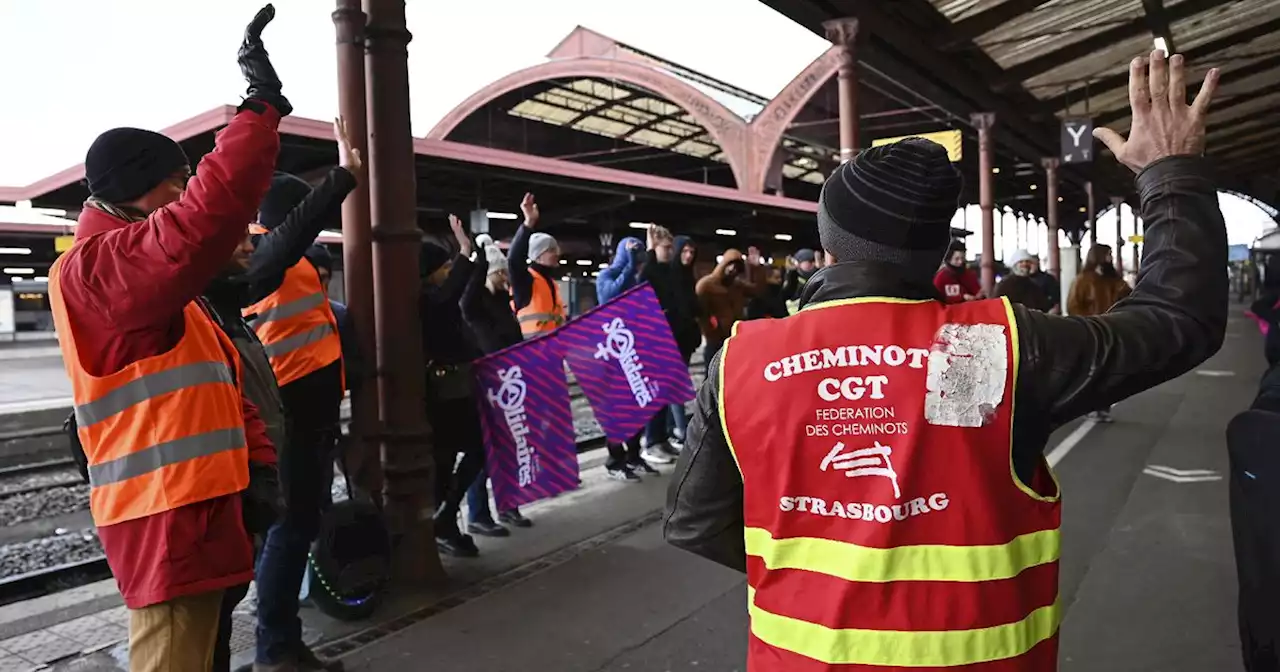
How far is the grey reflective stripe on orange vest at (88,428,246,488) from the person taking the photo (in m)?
2.23

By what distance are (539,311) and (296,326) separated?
326cm

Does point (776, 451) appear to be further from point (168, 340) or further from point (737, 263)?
point (737, 263)

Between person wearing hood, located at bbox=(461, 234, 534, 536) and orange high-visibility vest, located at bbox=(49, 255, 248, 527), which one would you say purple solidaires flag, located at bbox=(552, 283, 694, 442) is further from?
orange high-visibility vest, located at bbox=(49, 255, 248, 527)

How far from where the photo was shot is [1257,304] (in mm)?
4070

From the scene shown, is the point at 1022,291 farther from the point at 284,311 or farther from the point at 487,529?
the point at 284,311

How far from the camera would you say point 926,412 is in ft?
4.56

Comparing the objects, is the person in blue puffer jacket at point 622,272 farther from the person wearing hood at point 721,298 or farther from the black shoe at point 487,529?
the black shoe at point 487,529

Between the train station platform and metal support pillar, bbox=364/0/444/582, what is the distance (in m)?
0.37

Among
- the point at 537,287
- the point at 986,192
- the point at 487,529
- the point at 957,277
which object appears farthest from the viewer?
the point at 986,192

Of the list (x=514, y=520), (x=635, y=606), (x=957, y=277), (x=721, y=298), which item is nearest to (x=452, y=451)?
(x=514, y=520)

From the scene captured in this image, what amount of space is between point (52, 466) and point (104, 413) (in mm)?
7526

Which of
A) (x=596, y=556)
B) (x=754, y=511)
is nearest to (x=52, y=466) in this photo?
(x=596, y=556)

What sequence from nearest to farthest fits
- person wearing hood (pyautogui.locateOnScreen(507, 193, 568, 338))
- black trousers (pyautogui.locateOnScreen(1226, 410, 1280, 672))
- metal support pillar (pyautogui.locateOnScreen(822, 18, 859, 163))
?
black trousers (pyautogui.locateOnScreen(1226, 410, 1280, 672)) → person wearing hood (pyautogui.locateOnScreen(507, 193, 568, 338)) → metal support pillar (pyautogui.locateOnScreen(822, 18, 859, 163))

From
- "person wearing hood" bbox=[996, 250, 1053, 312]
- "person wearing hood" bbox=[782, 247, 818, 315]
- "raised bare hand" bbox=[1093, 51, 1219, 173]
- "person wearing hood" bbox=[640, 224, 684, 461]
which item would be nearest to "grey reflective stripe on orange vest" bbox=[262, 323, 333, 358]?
"raised bare hand" bbox=[1093, 51, 1219, 173]
